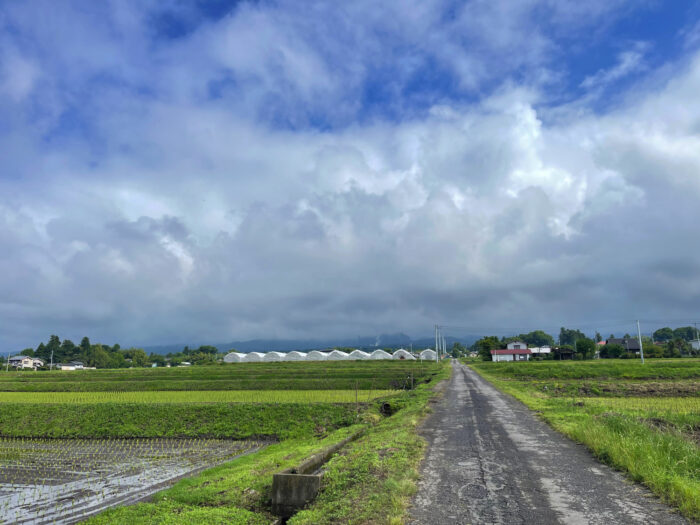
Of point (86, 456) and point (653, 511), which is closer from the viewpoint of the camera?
point (653, 511)

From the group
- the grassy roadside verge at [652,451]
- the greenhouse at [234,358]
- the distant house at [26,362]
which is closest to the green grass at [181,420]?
the grassy roadside verge at [652,451]

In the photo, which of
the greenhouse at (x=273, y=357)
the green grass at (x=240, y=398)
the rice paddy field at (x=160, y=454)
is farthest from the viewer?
the greenhouse at (x=273, y=357)

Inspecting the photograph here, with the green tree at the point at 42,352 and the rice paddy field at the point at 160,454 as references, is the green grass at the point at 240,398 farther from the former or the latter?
the green tree at the point at 42,352

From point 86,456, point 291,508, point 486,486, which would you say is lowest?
point 86,456

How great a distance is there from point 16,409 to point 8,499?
20988 mm

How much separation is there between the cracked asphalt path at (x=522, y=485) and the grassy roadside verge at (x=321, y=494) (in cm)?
56

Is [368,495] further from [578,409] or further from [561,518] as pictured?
[578,409]

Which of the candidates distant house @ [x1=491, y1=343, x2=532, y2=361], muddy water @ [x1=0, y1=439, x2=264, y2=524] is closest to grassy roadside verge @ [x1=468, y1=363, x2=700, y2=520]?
muddy water @ [x1=0, y1=439, x2=264, y2=524]

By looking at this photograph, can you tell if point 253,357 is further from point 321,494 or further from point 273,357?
point 321,494

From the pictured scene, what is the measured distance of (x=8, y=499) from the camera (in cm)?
1320

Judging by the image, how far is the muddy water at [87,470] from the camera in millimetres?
12367

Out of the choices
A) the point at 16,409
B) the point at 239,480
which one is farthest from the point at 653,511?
the point at 16,409

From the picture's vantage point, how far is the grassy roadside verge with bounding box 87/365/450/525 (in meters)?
8.77

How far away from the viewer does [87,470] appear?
16.6m
